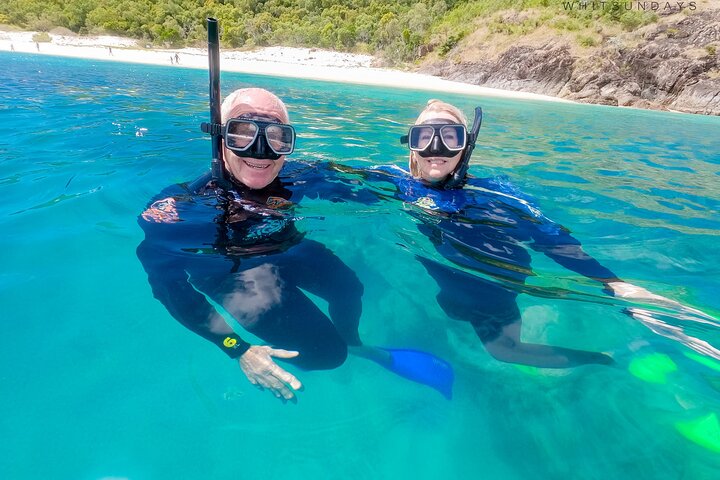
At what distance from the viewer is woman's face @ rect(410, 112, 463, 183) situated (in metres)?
3.05

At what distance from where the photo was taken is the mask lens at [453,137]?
9.62 ft

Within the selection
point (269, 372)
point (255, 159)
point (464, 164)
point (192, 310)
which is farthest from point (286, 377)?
point (464, 164)

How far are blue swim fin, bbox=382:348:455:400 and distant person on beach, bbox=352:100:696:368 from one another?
0.97 feet

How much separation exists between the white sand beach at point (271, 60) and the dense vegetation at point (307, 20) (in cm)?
283

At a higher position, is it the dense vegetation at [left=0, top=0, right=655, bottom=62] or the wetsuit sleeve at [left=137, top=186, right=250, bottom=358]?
the dense vegetation at [left=0, top=0, right=655, bottom=62]

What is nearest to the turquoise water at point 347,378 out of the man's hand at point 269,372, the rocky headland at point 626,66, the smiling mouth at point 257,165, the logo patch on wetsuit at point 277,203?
the man's hand at point 269,372

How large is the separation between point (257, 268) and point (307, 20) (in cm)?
5219

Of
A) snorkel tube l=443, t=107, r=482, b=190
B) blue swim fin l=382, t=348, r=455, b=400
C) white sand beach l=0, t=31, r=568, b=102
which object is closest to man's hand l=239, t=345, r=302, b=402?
blue swim fin l=382, t=348, r=455, b=400

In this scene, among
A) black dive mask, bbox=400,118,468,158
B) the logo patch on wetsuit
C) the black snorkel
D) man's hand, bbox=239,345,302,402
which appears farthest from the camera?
black dive mask, bbox=400,118,468,158

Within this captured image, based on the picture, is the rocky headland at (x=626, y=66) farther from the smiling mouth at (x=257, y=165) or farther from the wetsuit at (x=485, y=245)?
the smiling mouth at (x=257, y=165)

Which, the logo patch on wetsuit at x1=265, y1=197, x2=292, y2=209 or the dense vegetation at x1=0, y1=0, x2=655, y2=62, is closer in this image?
the logo patch on wetsuit at x1=265, y1=197, x2=292, y2=209

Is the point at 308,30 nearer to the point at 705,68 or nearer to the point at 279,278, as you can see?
the point at 705,68

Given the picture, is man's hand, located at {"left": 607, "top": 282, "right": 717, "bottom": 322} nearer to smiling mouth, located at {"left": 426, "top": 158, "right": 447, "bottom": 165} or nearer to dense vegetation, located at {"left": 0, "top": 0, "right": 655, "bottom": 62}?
smiling mouth, located at {"left": 426, "top": 158, "right": 447, "bottom": 165}

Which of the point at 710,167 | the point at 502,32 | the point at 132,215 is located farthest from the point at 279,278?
the point at 502,32
